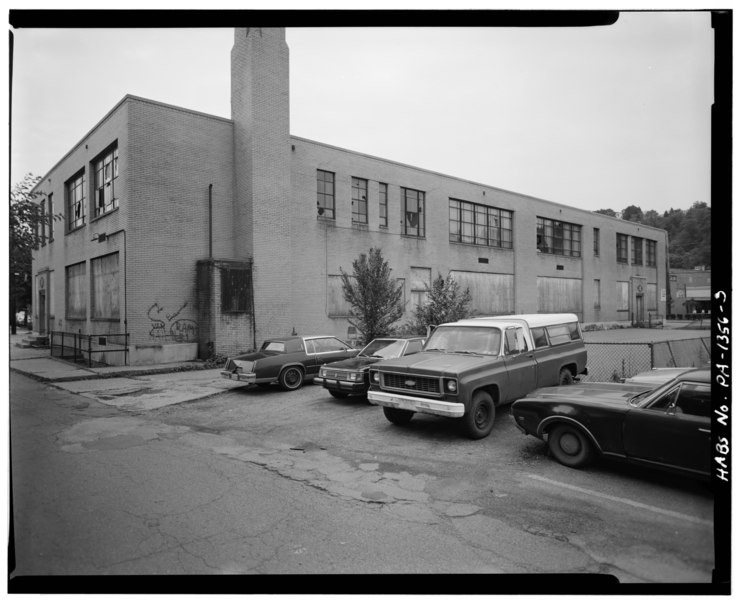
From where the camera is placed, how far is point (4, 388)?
3.36 m

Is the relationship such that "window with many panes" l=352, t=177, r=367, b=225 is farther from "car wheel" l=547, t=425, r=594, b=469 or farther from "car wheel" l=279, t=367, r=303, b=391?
"car wheel" l=547, t=425, r=594, b=469

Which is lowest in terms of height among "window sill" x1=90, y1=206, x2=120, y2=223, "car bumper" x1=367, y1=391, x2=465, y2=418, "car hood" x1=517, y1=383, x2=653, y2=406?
"car bumper" x1=367, y1=391, x2=465, y2=418

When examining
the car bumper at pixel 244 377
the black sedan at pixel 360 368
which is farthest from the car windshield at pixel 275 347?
the black sedan at pixel 360 368

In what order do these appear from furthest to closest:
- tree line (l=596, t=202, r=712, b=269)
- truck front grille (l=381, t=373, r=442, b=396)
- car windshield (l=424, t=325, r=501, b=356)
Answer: car windshield (l=424, t=325, r=501, b=356) < truck front grille (l=381, t=373, r=442, b=396) < tree line (l=596, t=202, r=712, b=269)

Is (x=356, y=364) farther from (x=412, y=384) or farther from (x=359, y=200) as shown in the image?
(x=359, y=200)

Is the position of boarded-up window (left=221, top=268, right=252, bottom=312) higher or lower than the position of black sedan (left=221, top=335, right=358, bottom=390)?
higher

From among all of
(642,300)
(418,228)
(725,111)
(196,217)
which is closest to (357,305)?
(196,217)

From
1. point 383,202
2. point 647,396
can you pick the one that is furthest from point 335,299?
point 647,396

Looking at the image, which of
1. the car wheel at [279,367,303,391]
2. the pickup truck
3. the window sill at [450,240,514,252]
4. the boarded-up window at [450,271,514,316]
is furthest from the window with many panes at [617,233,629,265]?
the boarded-up window at [450,271,514,316]

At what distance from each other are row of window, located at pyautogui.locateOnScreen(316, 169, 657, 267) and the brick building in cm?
9

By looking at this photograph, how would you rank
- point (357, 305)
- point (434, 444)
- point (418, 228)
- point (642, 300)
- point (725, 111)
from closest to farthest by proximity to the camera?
point (725, 111) < point (434, 444) < point (357, 305) < point (642, 300) < point (418, 228)

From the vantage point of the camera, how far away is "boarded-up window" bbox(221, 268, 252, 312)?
17.5 m

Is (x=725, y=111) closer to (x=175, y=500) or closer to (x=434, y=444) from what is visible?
(x=434, y=444)

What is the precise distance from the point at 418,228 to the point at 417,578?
20784 mm
